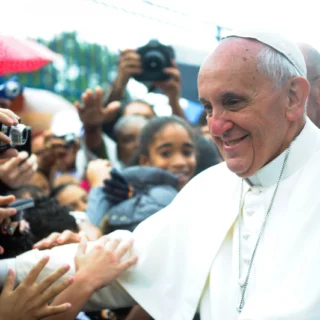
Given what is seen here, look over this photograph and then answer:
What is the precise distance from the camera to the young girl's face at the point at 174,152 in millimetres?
5312

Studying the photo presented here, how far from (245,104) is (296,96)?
0.74ft

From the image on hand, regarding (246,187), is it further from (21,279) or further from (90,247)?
(21,279)

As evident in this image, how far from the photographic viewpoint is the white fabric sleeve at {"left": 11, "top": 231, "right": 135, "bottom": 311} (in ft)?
10.9

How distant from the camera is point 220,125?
2.99m

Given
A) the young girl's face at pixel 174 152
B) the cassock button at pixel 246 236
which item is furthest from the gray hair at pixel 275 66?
the young girl's face at pixel 174 152

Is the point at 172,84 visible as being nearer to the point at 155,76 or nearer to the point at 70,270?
the point at 155,76

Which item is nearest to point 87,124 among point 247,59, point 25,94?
point 25,94

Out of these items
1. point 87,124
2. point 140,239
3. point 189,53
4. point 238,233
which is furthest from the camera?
point 189,53

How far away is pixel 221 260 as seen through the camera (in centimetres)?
320

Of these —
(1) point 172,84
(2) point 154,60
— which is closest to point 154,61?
(2) point 154,60

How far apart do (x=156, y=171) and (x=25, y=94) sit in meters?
2.08

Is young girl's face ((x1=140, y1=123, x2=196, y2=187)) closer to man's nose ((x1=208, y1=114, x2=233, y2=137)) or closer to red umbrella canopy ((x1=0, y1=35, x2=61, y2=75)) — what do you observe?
red umbrella canopy ((x1=0, y1=35, x2=61, y2=75))

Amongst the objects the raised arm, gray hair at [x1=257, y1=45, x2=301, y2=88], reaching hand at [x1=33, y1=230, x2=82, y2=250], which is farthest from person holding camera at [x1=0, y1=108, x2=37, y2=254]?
gray hair at [x1=257, y1=45, x2=301, y2=88]

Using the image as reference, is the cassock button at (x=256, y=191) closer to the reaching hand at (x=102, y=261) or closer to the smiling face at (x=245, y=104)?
the smiling face at (x=245, y=104)
